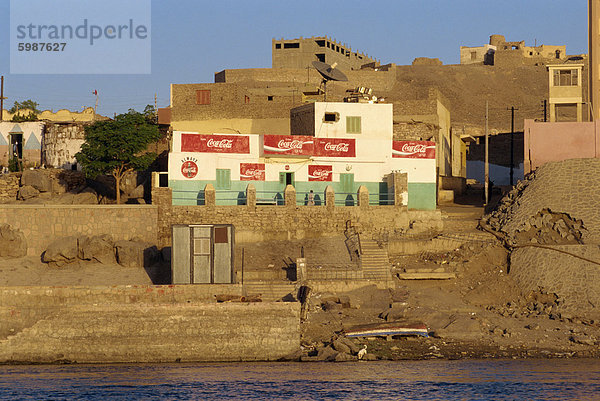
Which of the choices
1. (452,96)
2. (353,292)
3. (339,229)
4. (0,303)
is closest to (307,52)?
(452,96)

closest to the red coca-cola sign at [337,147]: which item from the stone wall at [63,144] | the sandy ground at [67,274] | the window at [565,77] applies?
the sandy ground at [67,274]

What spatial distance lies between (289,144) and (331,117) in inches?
172

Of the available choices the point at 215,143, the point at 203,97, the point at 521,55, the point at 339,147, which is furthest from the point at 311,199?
the point at 521,55

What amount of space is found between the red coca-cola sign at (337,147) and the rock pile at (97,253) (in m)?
11.6

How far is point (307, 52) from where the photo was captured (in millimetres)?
88000

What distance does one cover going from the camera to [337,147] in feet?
161

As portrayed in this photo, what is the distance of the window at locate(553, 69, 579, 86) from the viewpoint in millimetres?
55656

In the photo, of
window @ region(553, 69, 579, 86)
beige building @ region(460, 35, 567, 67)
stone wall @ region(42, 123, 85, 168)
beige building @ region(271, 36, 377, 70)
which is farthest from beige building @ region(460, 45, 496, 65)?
stone wall @ region(42, 123, 85, 168)

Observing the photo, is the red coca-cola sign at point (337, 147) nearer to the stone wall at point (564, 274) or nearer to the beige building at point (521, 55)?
the stone wall at point (564, 274)

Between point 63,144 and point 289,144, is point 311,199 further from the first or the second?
point 63,144

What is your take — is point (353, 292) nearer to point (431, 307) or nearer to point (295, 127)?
point (431, 307)

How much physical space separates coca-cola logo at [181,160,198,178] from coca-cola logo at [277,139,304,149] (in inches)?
188

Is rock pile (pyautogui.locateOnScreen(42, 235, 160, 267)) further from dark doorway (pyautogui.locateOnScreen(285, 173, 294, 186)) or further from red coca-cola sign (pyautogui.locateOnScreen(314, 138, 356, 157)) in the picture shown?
red coca-cola sign (pyautogui.locateOnScreen(314, 138, 356, 157))

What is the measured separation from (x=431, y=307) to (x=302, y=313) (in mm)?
5929
